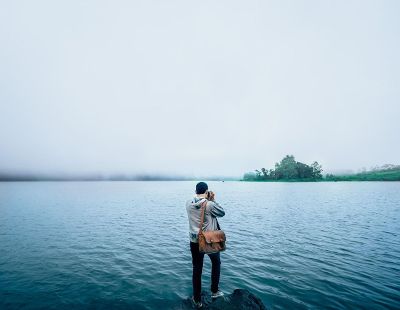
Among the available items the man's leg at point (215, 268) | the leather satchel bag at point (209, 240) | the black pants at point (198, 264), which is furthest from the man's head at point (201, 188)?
the man's leg at point (215, 268)

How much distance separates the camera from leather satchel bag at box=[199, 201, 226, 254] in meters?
8.02

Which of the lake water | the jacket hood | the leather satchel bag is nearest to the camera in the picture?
the leather satchel bag

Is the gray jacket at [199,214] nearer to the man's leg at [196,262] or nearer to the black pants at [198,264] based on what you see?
the man's leg at [196,262]

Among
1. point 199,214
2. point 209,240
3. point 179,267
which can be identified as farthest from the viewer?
Result: point 179,267

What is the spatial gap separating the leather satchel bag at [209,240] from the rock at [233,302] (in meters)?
2.23

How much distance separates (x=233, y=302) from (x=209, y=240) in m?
2.86

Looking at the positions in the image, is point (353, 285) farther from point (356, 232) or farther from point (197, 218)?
point (356, 232)

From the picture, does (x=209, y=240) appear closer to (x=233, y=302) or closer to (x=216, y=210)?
(x=216, y=210)

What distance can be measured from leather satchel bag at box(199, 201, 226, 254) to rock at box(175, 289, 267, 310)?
2.23m

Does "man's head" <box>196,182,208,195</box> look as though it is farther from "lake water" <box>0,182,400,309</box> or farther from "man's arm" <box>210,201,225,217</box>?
"lake water" <box>0,182,400,309</box>

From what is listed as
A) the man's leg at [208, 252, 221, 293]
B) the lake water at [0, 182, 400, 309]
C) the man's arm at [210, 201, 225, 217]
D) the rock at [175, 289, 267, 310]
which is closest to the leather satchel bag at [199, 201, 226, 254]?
the man's arm at [210, 201, 225, 217]

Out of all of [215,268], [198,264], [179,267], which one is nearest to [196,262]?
[198,264]

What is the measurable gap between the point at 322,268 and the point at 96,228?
77.2 ft

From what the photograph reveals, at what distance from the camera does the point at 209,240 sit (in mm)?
8023
